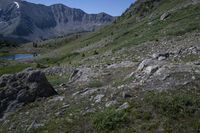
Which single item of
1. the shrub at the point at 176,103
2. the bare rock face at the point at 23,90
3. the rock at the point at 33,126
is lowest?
the rock at the point at 33,126

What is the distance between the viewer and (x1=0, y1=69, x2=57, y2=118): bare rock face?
20453 millimetres

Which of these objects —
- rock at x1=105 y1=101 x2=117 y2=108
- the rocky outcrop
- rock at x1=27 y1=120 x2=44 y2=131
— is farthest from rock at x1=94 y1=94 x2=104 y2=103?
rock at x1=27 y1=120 x2=44 y2=131

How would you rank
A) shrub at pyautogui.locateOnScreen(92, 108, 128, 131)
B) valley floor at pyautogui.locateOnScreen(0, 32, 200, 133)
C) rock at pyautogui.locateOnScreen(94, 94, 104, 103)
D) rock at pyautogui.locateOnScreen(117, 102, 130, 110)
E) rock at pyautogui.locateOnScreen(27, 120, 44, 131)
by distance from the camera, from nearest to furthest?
valley floor at pyautogui.locateOnScreen(0, 32, 200, 133), shrub at pyautogui.locateOnScreen(92, 108, 128, 131), rock at pyautogui.locateOnScreen(117, 102, 130, 110), rock at pyautogui.locateOnScreen(27, 120, 44, 131), rock at pyautogui.locateOnScreen(94, 94, 104, 103)

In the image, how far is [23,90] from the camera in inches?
828

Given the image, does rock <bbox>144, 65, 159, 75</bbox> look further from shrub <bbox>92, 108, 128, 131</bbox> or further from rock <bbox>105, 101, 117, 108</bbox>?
shrub <bbox>92, 108, 128, 131</bbox>

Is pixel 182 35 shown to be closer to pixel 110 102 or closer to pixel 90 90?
pixel 90 90

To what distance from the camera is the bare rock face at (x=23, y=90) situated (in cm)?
2045

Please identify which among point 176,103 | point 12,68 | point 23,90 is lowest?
point 12,68

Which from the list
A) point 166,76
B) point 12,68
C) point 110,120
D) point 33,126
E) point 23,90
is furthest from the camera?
point 12,68

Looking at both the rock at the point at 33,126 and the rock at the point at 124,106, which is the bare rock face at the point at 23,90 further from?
the rock at the point at 124,106

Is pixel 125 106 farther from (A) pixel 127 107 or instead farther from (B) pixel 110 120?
(B) pixel 110 120

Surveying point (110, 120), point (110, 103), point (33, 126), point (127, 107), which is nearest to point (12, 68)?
point (33, 126)

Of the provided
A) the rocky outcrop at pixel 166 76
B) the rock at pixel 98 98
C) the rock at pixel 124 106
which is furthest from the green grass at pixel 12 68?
the rock at pixel 124 106

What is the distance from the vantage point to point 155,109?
15008 millimetres
